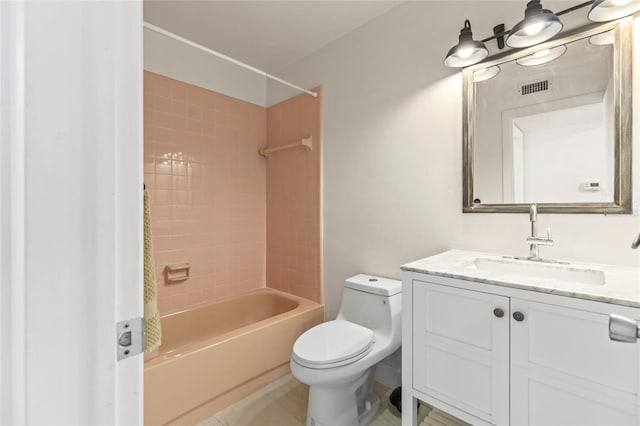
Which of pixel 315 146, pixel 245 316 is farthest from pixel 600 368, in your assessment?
pixel 245 316

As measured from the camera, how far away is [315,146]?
2275 mm

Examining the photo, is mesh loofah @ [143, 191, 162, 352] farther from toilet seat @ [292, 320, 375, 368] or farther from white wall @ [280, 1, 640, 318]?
white wall @ [280, 1, 640, 318]

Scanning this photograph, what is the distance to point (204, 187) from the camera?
235cm

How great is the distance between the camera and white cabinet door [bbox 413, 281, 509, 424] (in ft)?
3.33

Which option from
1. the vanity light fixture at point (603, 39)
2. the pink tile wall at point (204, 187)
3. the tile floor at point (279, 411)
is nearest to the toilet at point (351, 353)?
the tile floor at point (279, 411)

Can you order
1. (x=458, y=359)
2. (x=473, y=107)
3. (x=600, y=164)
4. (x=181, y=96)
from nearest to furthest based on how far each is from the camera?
(x=458, y=359)
(x=600, y=164)
(x=473, y=107)
(x=181, y=96)

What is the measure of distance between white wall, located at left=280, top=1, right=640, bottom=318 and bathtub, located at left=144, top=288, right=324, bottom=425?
0.43m

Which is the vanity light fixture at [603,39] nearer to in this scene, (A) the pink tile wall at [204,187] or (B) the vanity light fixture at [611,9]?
(B) the vanity light fixture at [611,9]

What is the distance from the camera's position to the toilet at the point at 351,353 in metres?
1.36

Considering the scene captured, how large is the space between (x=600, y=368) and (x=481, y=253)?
2.21 feet

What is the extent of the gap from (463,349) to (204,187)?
6.66ft
